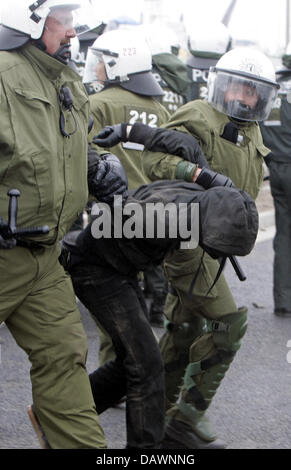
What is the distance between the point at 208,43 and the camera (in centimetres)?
801

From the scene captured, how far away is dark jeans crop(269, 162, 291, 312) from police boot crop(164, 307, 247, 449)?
9.24 ft

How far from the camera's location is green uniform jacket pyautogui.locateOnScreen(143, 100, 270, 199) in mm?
4359

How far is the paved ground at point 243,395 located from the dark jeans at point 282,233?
0.67 ft

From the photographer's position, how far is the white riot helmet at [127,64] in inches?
215

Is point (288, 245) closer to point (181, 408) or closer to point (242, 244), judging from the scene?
point (181, 408)

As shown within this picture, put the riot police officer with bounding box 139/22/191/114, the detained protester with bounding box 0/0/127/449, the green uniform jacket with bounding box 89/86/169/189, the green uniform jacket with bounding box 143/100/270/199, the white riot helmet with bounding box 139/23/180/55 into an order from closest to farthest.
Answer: the detained protester with bounding box 0/0/127/449 → the green uniform jacket with bounding box 143/100/270/199 → the green uniform jacket with bounding box 89/86/169/189 → the riot police officer with bounding box 139/22/191/114 → the white riot helmet with bounding box 139/23/180/55

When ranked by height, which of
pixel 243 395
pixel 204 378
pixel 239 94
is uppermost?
pixel 239 94

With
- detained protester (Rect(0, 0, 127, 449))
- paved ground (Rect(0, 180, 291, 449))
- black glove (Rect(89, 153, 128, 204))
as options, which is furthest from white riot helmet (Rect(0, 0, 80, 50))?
paved ground (Rect(0, 180, 291, 449))

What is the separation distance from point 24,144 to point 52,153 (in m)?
0.13

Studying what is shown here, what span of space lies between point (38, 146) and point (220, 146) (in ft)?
4.65

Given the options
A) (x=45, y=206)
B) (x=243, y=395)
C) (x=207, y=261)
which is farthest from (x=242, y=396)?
(x=45, y=206)

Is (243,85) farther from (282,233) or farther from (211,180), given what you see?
(282,233)
